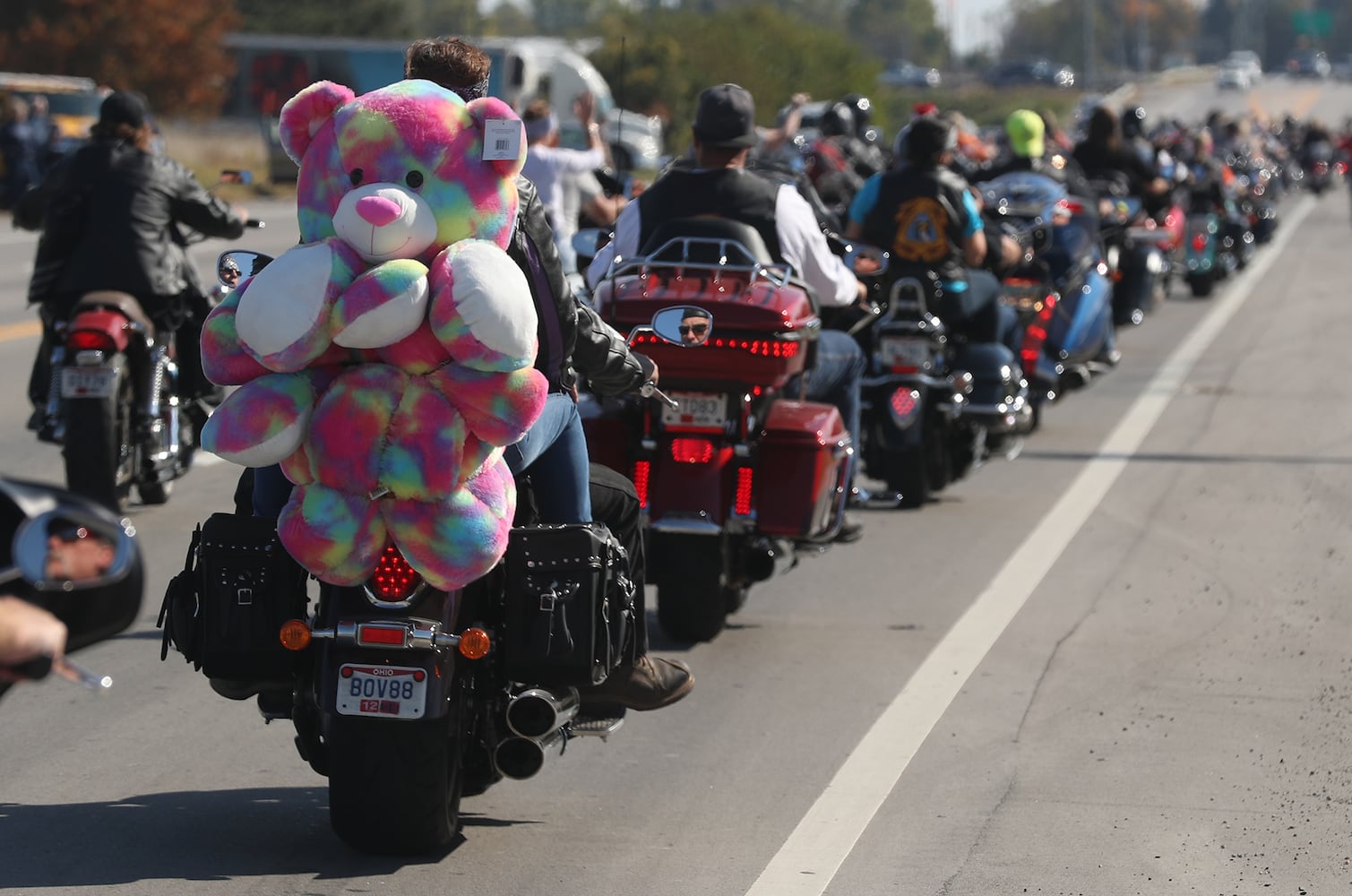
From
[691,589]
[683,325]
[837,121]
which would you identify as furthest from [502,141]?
[837,121]

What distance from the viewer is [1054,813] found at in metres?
6.23

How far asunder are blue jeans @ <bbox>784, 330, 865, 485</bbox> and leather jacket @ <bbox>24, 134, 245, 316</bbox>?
313 cm

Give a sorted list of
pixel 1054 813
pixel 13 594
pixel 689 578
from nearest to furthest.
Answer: pixel 13 594 < pixel 1054 813 < pixel 689 578

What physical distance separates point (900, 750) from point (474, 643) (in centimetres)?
190

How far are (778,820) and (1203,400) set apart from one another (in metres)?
10.9

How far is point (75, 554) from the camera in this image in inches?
128

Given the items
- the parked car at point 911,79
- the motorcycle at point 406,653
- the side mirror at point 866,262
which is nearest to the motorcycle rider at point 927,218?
the side mirror at point 866,262

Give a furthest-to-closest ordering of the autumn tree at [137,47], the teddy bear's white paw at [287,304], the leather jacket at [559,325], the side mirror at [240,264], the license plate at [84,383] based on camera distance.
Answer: the autumn tree at [137,47] < the license plate at [84,383] < the side mirror at [240,264] < the leather jacket at [559,325] < the teddy bear's white paw at [287,304]

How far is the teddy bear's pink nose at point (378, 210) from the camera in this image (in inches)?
209

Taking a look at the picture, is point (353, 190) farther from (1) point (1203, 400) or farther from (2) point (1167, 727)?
(1) point (1203, 400)

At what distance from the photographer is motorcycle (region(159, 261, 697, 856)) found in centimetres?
536

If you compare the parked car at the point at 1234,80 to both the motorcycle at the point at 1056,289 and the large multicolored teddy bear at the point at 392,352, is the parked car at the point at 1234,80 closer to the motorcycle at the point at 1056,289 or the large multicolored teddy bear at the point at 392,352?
the motorcycle at the point at 1056,289

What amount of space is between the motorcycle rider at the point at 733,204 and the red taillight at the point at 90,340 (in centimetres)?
247

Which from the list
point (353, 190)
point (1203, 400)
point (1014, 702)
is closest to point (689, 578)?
point (1014, 702)
